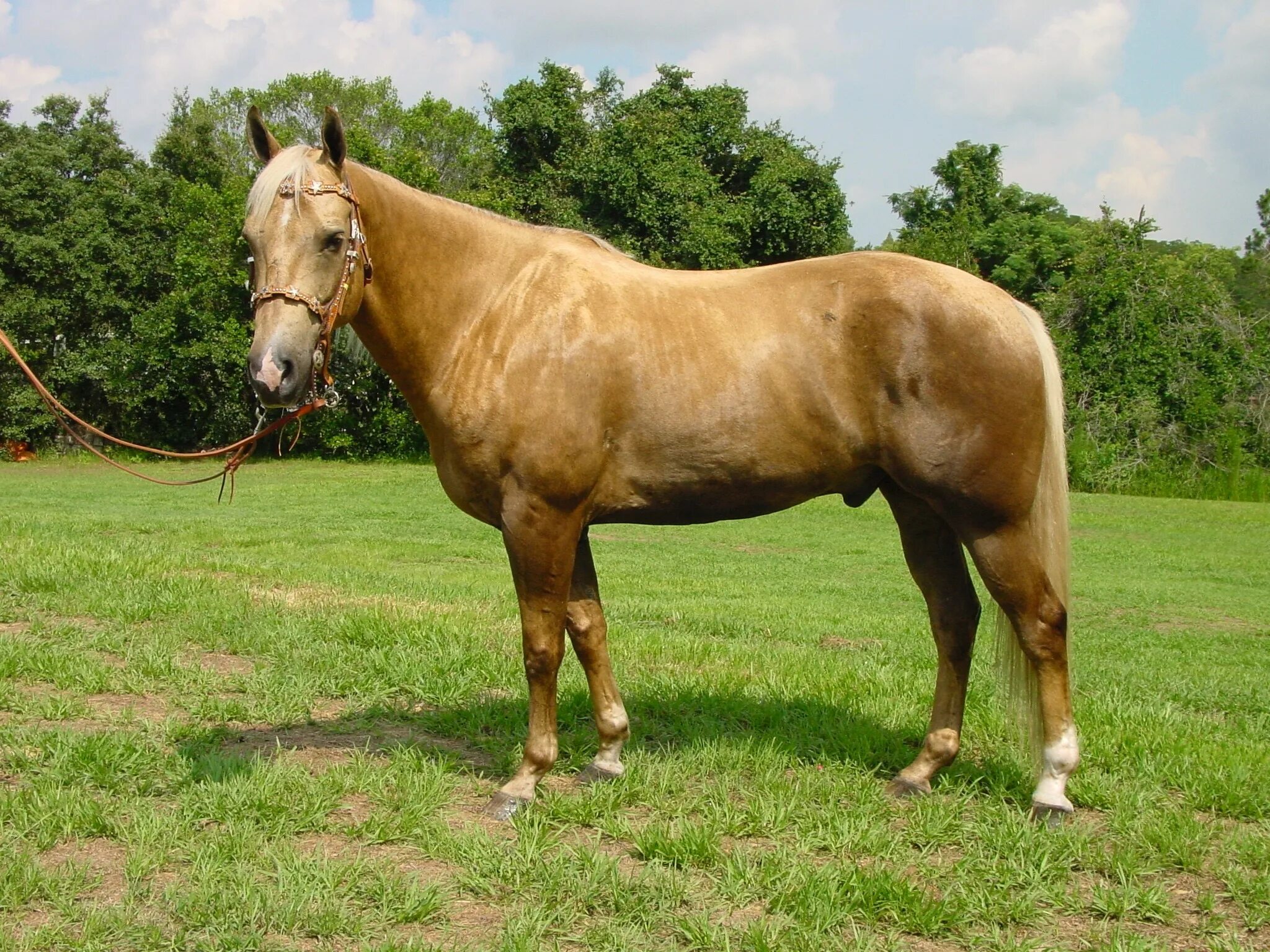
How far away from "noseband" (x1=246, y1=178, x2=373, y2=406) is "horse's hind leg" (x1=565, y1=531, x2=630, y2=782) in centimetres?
117

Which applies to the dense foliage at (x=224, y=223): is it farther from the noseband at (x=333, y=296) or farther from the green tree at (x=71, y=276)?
the noseband at (x=333, y=296)

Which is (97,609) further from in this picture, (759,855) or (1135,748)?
(1135,748)

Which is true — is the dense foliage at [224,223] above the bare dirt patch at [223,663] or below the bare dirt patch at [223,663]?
above

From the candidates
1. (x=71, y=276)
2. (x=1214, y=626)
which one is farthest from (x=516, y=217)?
(x=1214, y=626)

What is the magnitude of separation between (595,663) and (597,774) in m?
0.43

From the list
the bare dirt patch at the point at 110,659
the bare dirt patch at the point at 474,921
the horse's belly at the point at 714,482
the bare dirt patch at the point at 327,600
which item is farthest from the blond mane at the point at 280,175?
the bare dirt patch at the point at 327,600

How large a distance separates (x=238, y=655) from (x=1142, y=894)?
4.41m

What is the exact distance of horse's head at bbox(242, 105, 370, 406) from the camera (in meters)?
3.29

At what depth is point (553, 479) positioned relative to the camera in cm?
362

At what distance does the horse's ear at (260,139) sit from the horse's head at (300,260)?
0.31 feet

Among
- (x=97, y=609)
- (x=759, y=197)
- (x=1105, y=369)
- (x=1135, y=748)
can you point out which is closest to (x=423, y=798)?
(x=1135, y=748)

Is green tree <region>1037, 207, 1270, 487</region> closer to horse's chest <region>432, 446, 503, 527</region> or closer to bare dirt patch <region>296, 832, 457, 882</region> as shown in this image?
horse's chest <region>432, 446, 503, 527</region>

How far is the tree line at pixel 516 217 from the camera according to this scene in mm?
23328

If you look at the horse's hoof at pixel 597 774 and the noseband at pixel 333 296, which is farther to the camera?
the horse's hoof at pixel 597 774
